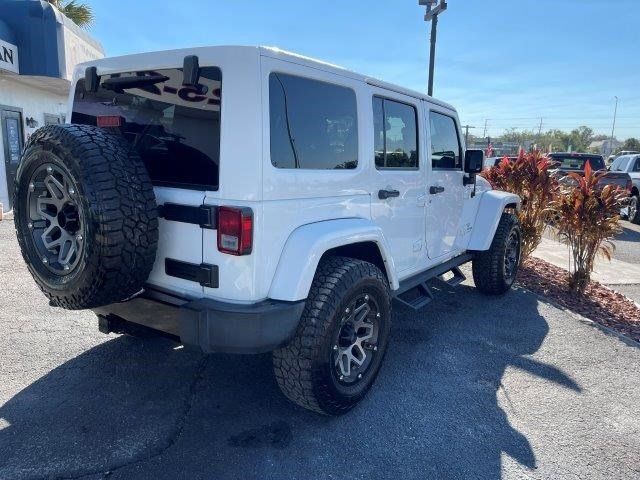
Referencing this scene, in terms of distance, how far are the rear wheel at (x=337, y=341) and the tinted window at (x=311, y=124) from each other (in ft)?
2.20

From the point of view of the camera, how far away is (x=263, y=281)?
2486mm

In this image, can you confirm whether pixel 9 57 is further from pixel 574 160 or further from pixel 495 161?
pixel 574 160

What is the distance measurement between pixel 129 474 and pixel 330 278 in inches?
58.3

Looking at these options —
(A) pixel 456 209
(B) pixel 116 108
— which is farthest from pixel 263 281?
(A) pixel 456 209

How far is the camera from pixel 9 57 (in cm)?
916

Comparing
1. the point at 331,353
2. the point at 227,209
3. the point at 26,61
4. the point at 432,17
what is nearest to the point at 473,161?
the point at 331,353

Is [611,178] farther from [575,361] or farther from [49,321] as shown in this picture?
[49,321]

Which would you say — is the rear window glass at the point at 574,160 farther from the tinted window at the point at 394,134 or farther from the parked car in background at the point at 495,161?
the tinted window at the point at 394,134

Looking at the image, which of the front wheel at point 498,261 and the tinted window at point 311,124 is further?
the front wheel at point 498,261

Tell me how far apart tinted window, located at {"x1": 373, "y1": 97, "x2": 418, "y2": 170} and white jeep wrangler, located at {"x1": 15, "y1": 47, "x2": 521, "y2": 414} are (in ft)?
0.11

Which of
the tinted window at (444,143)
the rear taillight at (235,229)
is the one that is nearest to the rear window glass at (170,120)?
the rear taillight at (235,229)

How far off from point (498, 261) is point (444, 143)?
1665mm

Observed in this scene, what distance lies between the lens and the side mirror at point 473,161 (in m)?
4.61

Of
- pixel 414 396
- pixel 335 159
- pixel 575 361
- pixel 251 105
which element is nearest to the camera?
pixel 251 105
